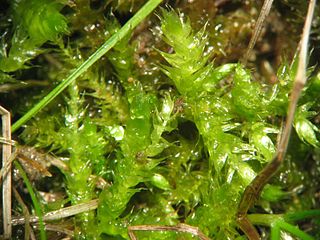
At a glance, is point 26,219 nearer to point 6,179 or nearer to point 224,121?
point 6,179

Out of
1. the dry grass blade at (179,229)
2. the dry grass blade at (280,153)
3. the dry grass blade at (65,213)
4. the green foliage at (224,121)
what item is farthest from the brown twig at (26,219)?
the dry grass blade at (280,153)

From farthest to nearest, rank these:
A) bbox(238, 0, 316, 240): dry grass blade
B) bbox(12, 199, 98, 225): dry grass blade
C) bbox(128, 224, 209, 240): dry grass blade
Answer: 1. bbox(12, 199, 98, 225): dry grass blade
2. bbox(128, 224, 209, 240): dry grass blade
3. bbox(238, 0, 316, 240): dry grass blade

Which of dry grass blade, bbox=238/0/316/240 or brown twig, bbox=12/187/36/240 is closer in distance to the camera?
dry grass blade, bbox=238/0/316/240

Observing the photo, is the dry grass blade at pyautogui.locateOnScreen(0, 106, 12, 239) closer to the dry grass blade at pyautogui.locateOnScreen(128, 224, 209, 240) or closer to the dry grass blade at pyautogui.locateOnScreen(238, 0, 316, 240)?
the dry grass blade at pyautogui.locateOnScreen(128, 224, 209, 240)

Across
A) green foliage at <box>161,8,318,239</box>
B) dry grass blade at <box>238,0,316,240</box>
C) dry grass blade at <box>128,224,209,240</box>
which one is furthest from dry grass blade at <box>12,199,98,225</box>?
dry grass blade at <box>238,0,316,240</box>

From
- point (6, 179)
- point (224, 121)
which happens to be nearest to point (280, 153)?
point (224, 121)

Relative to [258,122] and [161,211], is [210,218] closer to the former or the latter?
[161,211]
